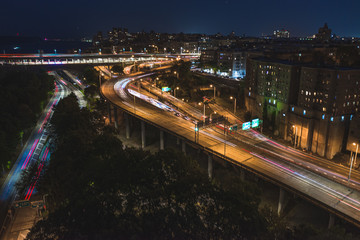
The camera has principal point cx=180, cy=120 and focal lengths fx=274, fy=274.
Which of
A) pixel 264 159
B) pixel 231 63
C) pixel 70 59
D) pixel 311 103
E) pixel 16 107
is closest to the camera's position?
pixel 264 159

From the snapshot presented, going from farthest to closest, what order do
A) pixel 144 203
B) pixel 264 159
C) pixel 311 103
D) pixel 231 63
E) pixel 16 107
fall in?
pixel 231 63
pixel 16 107
pixel 311 103
pixel 264 159
pixel 144 203

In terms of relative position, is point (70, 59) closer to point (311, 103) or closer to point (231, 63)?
point (231, 63)

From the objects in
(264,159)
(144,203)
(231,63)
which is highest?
(231,63)

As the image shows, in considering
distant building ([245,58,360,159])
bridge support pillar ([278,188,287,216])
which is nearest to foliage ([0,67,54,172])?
bridge support pillar ([278,188,287,216])

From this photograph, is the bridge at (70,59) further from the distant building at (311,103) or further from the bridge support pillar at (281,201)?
the bridge support pillar at (281,201)

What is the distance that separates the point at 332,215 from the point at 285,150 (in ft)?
51.6

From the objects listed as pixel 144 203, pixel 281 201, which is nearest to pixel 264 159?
pixel 281 201

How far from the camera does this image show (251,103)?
76938mm

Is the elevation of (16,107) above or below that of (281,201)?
above

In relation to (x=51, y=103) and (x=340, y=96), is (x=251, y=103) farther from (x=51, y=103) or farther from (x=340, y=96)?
(x=51, y=103)

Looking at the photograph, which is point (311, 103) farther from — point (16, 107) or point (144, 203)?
point (16, 107)

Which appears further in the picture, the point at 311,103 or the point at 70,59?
the point at 70,59

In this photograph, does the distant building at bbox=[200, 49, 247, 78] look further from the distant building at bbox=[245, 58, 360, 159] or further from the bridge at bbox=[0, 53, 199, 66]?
the distant building at bbox=[245, 58, 360, 159]

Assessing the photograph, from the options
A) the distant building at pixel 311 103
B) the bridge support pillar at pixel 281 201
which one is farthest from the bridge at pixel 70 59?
the bridge support pillar at pixel 281 201
